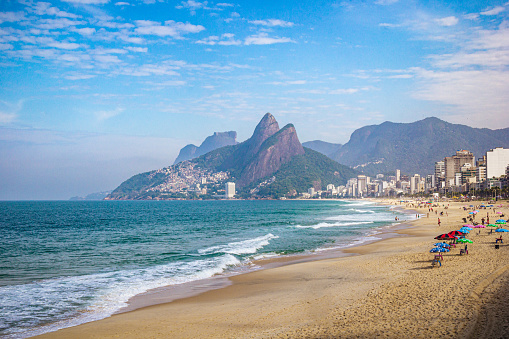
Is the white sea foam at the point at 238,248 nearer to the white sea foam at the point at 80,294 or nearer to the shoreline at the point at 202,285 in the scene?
the shoreline at the point at 202,285

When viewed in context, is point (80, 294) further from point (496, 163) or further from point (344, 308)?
point (496, 163)

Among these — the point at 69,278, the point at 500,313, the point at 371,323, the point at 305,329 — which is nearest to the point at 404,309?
the point at 371,323

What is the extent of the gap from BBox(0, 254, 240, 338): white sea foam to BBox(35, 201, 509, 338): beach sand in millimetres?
1285

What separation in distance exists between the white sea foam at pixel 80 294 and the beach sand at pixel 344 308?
50.6 inches

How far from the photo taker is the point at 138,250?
29047 mm

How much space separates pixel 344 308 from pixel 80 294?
10799 mm

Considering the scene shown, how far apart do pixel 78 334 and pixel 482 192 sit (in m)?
149

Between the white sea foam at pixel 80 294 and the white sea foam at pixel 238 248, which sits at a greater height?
the white sea foam at pixel 80 294

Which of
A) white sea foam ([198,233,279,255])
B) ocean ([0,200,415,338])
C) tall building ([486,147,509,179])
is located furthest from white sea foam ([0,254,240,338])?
tall building ([486,147,509,179])

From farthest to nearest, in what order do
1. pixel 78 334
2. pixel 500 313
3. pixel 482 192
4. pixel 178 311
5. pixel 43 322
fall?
pixel 482 192 < pixel 178 311 < pixel 43 322 < pixel 78 334 < pixel 500 313

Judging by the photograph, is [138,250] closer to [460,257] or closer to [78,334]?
[78,334]

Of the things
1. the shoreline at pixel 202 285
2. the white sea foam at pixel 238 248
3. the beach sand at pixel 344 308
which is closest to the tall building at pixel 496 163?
the white sea foam at pixel 238 248

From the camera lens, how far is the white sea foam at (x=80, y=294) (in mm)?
12293

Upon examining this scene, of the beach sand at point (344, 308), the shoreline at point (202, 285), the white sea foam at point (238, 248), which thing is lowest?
the white sea foam at point (238, 248)
